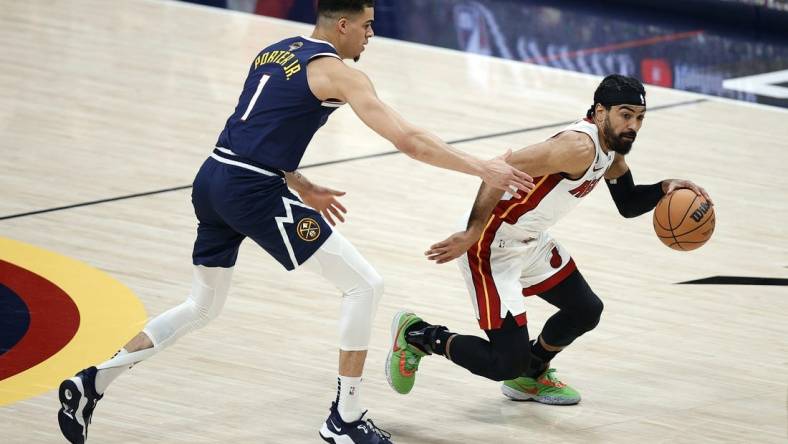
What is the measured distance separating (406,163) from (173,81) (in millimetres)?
2903

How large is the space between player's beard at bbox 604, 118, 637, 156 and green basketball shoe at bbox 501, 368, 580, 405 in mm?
1063

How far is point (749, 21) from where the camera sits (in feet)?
51.2

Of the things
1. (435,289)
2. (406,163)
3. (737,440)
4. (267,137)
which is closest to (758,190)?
(406,163)

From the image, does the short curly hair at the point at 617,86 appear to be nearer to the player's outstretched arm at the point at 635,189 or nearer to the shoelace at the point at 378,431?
the player's outstretched arm at the point at 635,189

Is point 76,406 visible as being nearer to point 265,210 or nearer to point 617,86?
point 265,210

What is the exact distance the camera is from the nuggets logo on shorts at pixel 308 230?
17.8 feet

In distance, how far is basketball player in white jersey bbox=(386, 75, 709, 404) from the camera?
5.79m

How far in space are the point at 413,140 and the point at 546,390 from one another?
163 centimetres

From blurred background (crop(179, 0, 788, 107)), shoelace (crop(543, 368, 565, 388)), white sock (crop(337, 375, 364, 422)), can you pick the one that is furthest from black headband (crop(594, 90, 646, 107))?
blurred background (crop(179, 0, 788, 107))

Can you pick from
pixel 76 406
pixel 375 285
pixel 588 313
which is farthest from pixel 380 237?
pixel 76 406

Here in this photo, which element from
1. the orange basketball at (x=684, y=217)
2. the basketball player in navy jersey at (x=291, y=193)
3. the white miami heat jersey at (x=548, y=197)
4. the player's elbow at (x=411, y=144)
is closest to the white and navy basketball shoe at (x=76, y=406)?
the basketball player in navy jersey at (x=291, y=193)

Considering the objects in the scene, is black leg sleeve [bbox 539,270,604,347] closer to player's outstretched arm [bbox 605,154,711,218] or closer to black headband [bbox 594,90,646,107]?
player's outstretched arm [bbox 605,154,711,218]

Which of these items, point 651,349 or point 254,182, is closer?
point 254,182

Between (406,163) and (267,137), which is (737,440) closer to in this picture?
(267,137)
